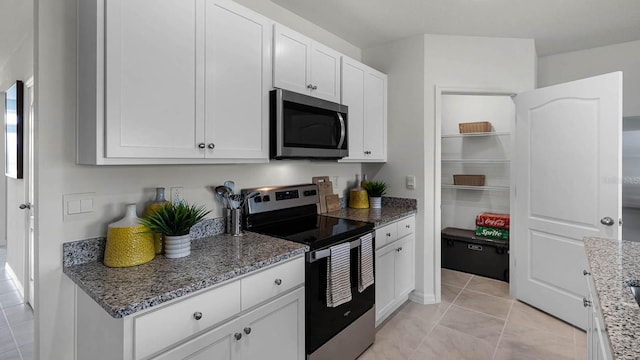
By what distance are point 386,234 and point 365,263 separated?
478mm

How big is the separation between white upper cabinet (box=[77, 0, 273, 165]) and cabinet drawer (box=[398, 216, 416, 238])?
4.75ft

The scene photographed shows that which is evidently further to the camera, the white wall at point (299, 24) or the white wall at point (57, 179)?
the white wall at point (299, 24)

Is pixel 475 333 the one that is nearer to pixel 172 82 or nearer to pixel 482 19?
pixel 482 19

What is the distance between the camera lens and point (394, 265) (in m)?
2.66

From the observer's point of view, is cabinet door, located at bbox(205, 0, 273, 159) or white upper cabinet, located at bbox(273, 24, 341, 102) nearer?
cabinet door, located at bbox(205, 0, 273, 159)

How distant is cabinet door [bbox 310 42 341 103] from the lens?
2.27 m

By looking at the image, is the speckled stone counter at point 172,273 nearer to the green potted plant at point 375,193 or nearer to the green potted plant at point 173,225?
the green potted plant at point 173,225

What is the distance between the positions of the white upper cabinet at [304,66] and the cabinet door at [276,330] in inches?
49.9

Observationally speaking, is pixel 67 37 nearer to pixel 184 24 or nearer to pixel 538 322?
pixel 184 24

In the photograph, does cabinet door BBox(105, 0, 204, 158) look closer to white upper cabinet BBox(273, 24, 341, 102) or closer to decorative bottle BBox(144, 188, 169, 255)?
decorative bottle BBox(144, 188, 169, 255)

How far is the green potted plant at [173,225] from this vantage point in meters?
1.46

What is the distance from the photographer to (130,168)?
161cm

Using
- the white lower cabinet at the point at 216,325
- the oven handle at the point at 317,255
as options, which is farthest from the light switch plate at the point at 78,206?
the oven handle at the point at 317,255

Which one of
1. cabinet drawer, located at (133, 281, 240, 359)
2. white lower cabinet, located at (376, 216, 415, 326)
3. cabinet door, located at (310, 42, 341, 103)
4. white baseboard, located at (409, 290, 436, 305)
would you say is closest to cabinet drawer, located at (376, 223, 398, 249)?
white lower cabinet, located at (376, 216, 415, 326)
